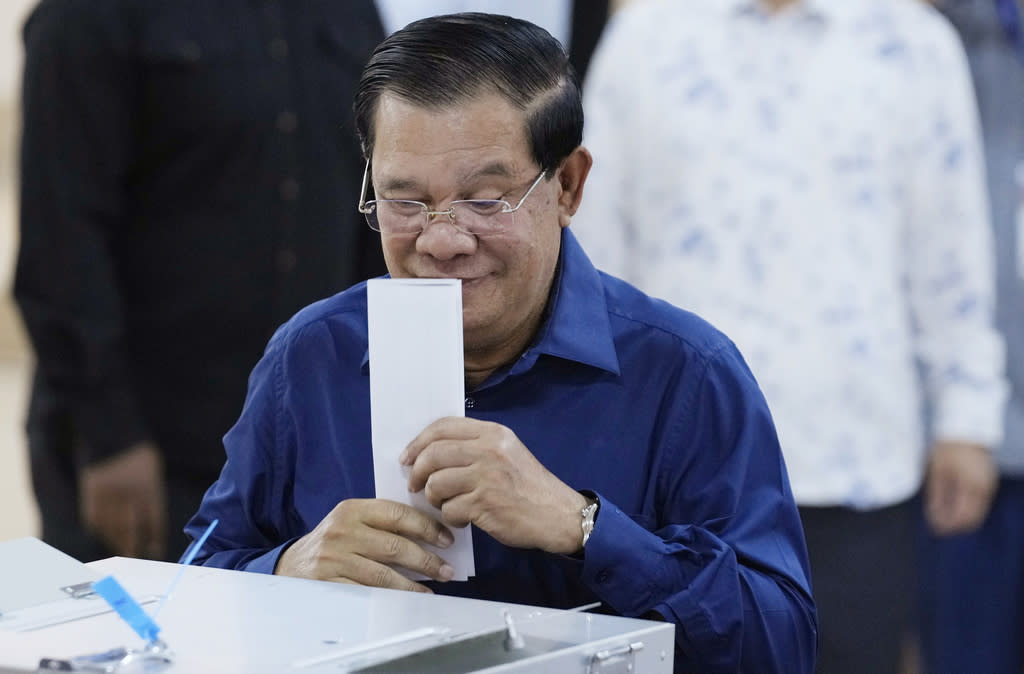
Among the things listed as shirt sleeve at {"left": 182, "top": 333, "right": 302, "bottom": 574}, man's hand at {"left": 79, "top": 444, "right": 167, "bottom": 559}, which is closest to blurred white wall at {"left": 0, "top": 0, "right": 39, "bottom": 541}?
man's hand at {"left": 79, "top": 444, "right": 167, "bottom": 559}

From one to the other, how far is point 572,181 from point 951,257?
1425 mm

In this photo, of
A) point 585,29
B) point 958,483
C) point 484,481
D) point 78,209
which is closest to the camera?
point 484,481

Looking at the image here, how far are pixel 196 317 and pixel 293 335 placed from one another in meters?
1.18

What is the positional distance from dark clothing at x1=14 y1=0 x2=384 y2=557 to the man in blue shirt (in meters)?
1.14

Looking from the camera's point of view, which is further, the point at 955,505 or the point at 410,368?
the point at 955,505

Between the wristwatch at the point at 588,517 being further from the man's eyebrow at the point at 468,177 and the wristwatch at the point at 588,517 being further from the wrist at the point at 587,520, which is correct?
the man's eyebrow at the point at 468,177

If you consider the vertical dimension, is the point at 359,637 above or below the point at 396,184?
below

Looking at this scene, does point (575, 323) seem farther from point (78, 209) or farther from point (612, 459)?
point (78, 209)

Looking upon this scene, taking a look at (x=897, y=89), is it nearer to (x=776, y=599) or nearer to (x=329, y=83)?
(x=329, y=83)

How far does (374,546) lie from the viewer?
1.47m

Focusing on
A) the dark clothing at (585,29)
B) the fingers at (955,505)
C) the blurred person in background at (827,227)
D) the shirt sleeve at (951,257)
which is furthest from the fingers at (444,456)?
the dark clothing at (585,29)

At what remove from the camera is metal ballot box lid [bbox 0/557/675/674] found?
114 centimetres

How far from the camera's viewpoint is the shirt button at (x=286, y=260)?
2.95m

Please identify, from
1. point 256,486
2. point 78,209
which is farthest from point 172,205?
point 256,486
